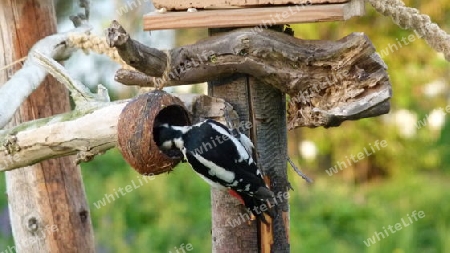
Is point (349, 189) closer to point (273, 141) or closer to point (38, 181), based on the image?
point (38, 181)

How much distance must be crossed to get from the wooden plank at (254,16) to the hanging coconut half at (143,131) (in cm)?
21

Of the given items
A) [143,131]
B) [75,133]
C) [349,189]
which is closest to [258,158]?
[143,131]

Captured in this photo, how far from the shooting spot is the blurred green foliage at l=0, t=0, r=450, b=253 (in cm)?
441

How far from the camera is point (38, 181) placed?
288 centimetres

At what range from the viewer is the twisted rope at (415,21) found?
7.17 ft

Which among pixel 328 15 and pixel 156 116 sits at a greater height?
pixel 328 15

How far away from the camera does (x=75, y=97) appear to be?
2.38 m

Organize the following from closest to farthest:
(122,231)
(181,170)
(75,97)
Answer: (75,97), (122,231), (181,170)

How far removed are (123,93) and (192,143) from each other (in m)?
4.56

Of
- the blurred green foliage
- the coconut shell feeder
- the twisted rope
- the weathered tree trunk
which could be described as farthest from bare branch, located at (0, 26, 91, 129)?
the blurred green foliage

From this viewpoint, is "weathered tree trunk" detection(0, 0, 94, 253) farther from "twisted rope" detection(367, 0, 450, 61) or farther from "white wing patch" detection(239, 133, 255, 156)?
"twisted rope" detection(367, 0, 450, 61)

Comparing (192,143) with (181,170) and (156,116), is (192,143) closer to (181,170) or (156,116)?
(156,116)

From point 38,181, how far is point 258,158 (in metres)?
1.02

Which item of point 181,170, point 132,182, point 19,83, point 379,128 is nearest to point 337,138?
point 379,128
